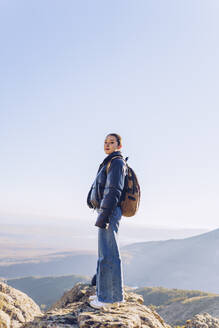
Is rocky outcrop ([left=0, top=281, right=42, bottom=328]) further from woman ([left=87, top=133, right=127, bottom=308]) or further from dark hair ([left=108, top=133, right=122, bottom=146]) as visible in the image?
dark hair ([left=108, top=133, right=122, bottom=146])


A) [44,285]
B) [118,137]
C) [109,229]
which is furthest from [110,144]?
[44,285]

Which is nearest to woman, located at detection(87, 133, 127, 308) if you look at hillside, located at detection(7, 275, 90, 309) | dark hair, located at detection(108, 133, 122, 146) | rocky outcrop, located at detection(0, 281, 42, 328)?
dark hair, located at detection(108, 133, 122, 146)

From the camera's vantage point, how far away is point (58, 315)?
4.35m

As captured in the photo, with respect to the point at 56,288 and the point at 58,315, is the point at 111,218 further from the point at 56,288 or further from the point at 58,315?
the point at 56,288

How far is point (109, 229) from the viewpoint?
4.83 meters

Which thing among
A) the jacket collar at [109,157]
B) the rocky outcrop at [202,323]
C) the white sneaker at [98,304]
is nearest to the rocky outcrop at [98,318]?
the white sneaker at [98,304]

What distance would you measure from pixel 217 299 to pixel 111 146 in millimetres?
39120

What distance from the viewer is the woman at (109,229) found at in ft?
15.2

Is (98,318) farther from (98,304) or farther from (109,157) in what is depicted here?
(109,157)

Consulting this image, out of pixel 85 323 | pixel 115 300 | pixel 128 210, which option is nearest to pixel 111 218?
pixel 128 210

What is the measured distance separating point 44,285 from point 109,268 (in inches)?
6344

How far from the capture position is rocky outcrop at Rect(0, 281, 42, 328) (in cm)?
591

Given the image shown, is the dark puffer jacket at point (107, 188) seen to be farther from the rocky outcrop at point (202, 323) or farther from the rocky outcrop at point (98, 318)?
the rocky outcrop at point (202, 323)

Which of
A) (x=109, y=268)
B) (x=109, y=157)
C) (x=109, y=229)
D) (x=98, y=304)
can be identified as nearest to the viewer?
(x=98, y=304)
